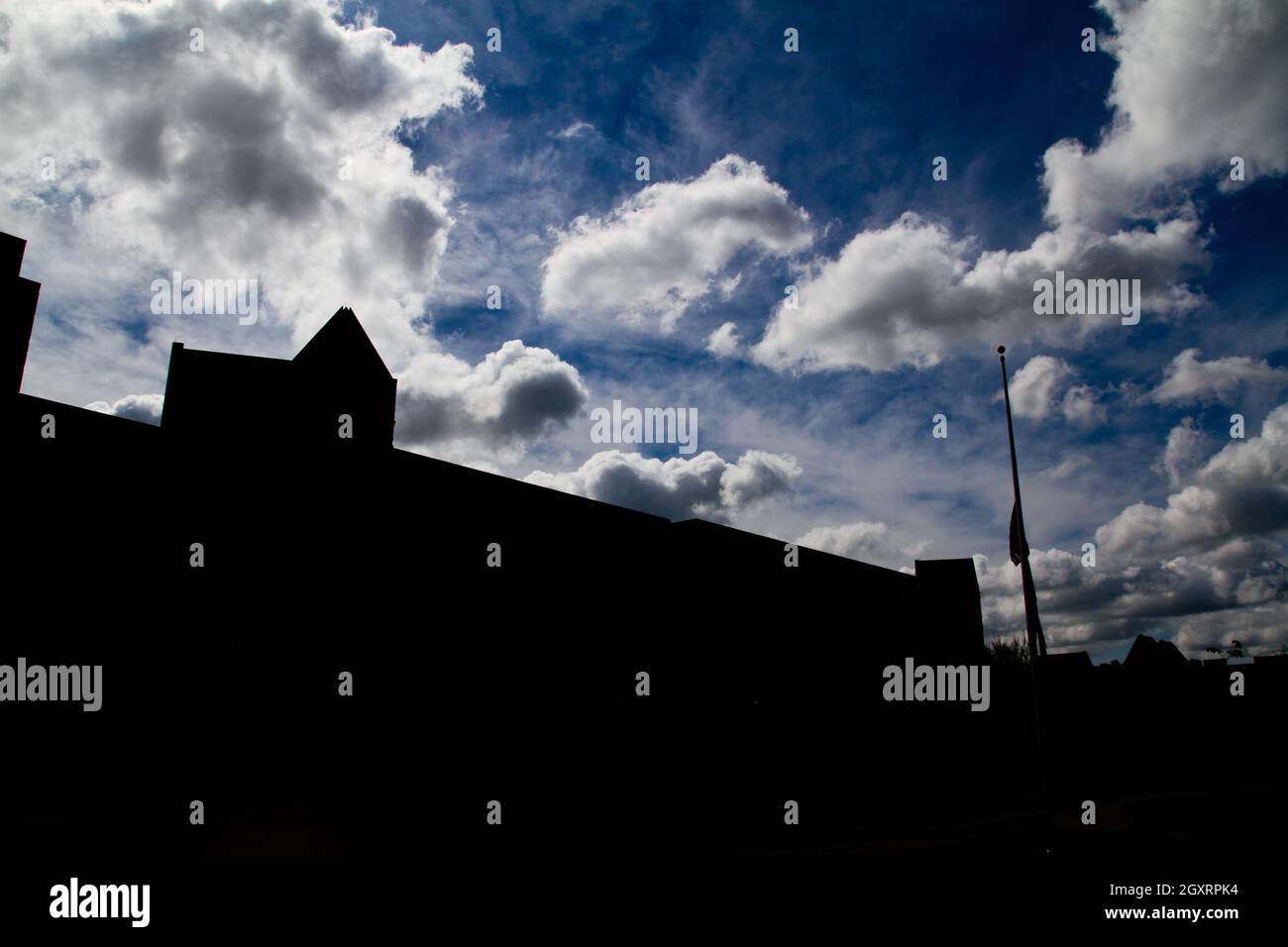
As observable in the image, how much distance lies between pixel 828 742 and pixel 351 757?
19.9 m

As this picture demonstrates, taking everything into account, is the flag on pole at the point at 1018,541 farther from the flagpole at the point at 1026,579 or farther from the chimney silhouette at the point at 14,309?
the chimney silhouette at the point at 14,309

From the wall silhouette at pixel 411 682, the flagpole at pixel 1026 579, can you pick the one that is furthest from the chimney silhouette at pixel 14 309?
the flagpole at pixel 1026 579

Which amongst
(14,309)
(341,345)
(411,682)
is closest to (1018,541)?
(411,682)

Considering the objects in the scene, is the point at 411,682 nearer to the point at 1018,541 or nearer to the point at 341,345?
the point at 341,345

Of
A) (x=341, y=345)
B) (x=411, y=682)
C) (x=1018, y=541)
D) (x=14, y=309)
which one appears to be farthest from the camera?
(x=341, y=345)

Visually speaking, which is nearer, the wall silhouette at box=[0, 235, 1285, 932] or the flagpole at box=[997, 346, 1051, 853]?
the wall silhouette at box=[0, 235, 1285, 932]

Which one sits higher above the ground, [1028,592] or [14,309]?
[14,309]

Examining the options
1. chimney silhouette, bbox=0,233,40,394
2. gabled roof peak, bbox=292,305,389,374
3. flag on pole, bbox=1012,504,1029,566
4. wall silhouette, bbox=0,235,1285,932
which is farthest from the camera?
gabled roof peak, bbox=292,305,389,374

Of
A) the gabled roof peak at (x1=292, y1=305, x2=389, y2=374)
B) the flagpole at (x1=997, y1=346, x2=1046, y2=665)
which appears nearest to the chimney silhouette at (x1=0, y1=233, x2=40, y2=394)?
the gabled roof peak at (x1=292, y1=305, x2=389, y2=374)

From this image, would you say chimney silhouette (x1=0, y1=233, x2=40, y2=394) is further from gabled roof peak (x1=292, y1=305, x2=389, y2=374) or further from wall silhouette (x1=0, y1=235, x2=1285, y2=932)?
gabled roof peak (x1=292, y1=305, x2=389, y2=374)
